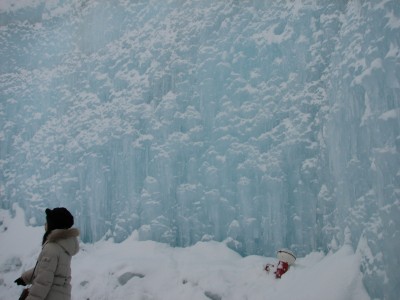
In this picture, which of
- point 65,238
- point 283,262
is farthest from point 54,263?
point 283,262

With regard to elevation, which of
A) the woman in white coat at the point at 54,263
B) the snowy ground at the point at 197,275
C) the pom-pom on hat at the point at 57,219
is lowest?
the snowy ground at the point at 197,275

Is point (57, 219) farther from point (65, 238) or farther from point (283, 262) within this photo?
point (283, 262)

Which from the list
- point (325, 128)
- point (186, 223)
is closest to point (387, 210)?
point (325, 128)

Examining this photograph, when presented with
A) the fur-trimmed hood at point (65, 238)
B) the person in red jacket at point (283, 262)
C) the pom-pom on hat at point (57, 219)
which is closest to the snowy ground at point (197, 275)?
the person in red jacket at point (283, 262)

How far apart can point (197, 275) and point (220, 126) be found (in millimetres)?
3221

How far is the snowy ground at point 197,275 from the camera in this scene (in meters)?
5.95

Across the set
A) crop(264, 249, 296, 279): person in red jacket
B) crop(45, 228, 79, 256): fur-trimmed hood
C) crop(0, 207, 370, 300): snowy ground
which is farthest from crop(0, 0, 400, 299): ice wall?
crop(45, 228, 79, 256): fur-trimmed hood

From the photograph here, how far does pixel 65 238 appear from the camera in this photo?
2.83 meters

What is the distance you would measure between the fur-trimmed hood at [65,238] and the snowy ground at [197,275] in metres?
3.98

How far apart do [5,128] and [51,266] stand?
11.1 m

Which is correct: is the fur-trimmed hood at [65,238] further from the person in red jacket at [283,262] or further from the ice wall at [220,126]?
the person in red jacket at [283,262]

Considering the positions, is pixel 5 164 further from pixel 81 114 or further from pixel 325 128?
pixel 325 128

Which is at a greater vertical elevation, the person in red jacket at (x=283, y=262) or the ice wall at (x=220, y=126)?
the ice wall at (x=220, y=126)

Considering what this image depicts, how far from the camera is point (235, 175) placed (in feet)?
28.1
